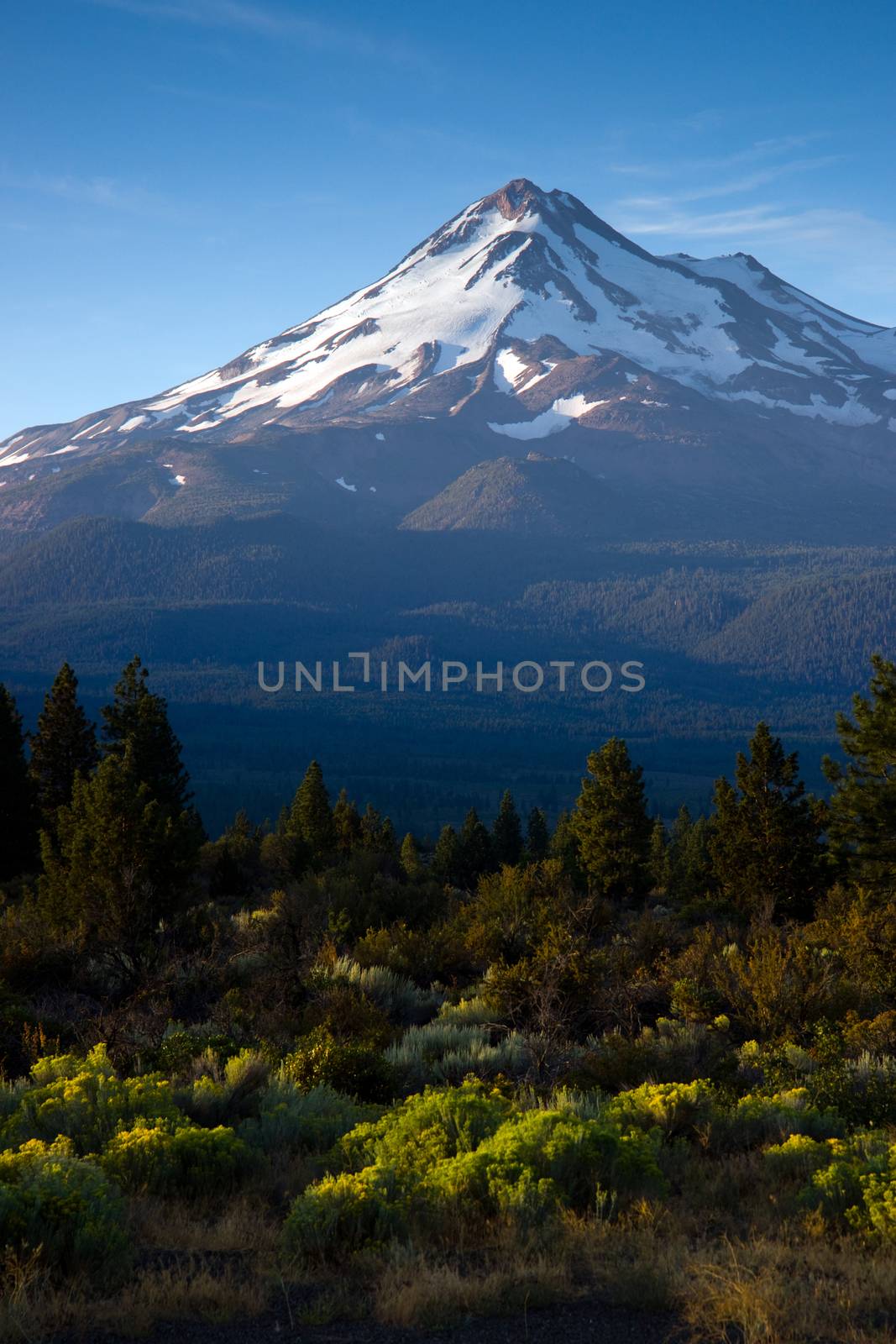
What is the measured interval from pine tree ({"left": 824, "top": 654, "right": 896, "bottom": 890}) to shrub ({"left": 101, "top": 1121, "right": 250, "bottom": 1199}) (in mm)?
20562

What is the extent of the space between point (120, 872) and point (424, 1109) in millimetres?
9508

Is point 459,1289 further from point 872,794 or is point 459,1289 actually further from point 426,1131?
point 872,794

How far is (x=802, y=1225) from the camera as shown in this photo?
18.7 ft

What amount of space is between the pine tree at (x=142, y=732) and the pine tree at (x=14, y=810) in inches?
112

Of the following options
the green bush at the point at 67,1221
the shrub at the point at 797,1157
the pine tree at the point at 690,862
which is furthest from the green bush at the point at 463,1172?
the pine tree at the point at 690,862

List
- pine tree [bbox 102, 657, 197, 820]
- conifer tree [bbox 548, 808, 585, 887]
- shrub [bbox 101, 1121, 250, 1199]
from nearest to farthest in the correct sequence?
shrub [bbox 101, 1121, 250, 1199], pine tree [bbox 102, 657, 197, 820], conifer tree [bbox 548, 808, 585, 887]

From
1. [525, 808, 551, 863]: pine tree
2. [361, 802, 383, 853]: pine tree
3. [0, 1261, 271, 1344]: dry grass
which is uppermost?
[0, 1261, 271, 1344]: dry grass

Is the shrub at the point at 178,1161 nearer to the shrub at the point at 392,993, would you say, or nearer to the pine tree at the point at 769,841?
the shrub at the point at 392,993

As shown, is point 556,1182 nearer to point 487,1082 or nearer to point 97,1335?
point 487,1082

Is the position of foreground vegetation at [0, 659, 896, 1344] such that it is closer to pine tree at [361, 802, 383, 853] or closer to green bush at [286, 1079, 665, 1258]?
green bush at [286, 1079, 665, 1258]

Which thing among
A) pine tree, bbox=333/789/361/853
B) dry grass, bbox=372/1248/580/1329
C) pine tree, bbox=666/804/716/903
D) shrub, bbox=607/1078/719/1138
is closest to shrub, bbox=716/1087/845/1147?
shrub, bbox=607/1078/719/1138

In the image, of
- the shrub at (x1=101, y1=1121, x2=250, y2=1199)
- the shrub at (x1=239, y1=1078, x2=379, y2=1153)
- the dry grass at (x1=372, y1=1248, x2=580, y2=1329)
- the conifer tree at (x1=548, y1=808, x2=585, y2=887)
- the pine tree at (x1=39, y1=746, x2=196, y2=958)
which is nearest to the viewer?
the dry grass at (x1=372, y1=1248, x2=580, y2=1329)

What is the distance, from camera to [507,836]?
2275 inches

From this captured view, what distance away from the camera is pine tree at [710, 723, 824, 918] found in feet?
77.9
